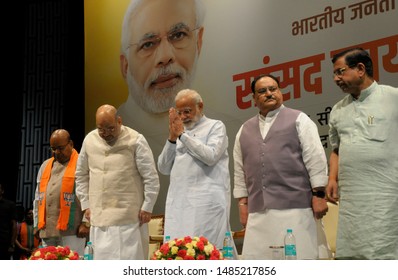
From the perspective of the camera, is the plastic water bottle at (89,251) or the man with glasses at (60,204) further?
the man with glasses at (60,204)

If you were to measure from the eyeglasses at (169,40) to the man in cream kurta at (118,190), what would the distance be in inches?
111

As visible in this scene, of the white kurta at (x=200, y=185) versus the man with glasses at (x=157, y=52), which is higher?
the man with glasses at (x=157, y=52)

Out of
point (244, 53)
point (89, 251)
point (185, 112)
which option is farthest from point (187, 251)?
point (244, 53)

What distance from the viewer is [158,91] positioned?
7.56 m

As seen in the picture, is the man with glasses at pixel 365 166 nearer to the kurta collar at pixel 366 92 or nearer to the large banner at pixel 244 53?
the kurta collar at pixel 366 92

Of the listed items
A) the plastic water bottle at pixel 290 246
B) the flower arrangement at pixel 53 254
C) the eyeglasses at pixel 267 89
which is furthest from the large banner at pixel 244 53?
the flower arrangement at pixel 53 254

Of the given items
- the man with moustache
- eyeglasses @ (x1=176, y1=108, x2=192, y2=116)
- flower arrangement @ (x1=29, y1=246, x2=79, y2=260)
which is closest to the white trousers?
flower arrangement @ (x1=29, y1=246, x2=79, y2=260)

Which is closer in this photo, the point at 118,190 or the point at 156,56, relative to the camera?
the point at 118,190

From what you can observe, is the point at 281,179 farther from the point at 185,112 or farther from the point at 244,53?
the point at 244,53

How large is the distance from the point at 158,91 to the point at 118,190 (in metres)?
3.13

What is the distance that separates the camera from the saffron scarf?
500 cm

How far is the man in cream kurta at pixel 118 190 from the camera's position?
4.55 meters

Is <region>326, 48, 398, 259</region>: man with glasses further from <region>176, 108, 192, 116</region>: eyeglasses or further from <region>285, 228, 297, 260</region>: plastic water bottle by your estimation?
<region>176, 108, 192, 116</region>: eyeglasses
